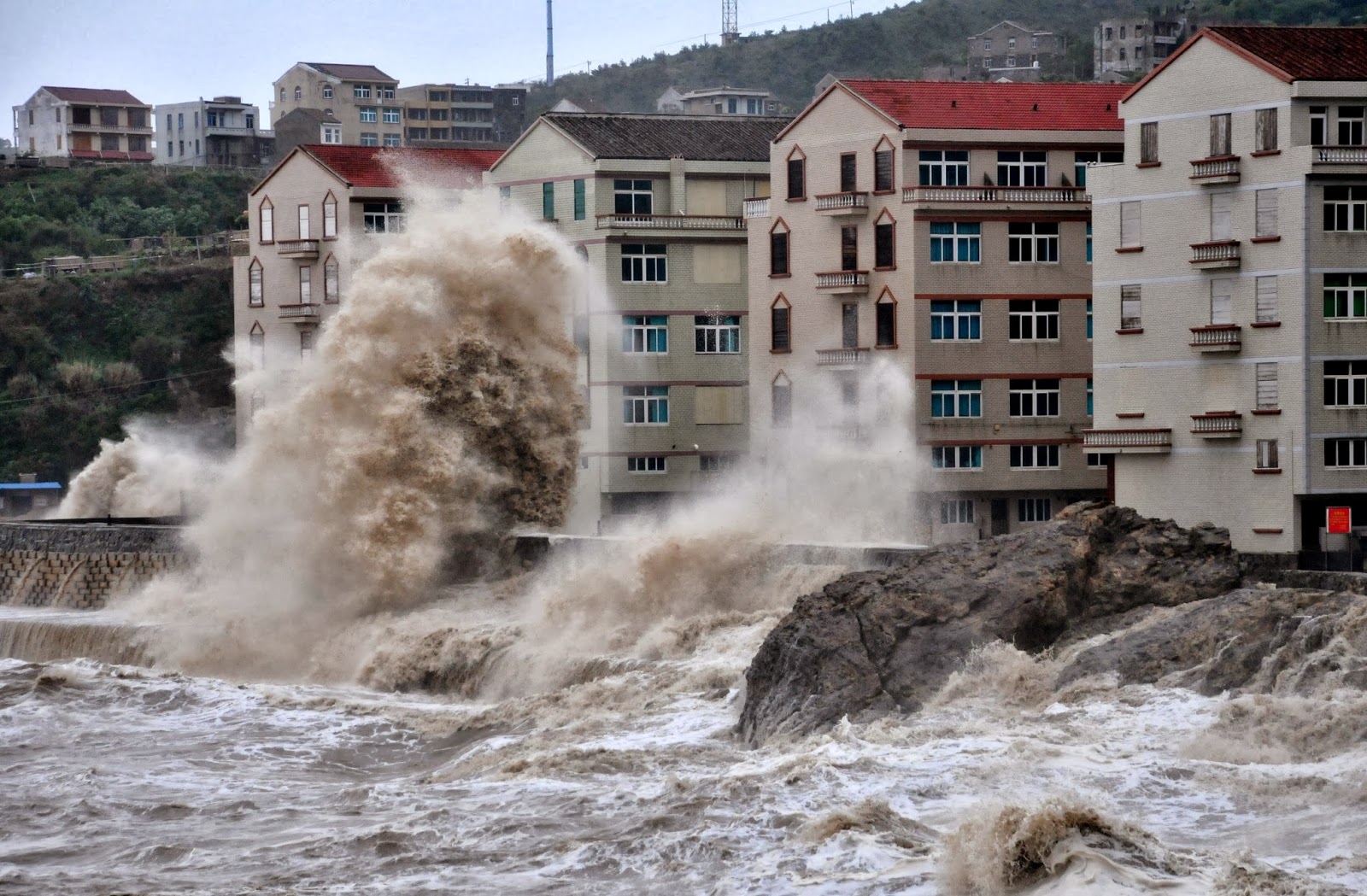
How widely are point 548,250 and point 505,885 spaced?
25116mm

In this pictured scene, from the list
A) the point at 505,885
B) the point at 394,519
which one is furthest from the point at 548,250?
the point at 505,885

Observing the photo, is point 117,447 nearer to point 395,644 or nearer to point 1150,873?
point 395,644

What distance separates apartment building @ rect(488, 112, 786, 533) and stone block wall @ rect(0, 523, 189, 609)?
423 inches

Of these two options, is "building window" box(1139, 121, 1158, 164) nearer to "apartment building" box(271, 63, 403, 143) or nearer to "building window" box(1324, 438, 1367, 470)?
"building window" box(1324, 438, 1367, 470)

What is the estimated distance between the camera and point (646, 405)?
52875 mm

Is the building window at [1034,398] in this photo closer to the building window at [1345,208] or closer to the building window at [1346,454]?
the building window at [1346,454]

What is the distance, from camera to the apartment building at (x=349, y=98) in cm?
11200

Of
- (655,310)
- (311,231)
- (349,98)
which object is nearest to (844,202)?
(655,310)

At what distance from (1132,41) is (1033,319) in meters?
72.3

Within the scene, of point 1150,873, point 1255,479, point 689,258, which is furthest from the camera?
point 689,258

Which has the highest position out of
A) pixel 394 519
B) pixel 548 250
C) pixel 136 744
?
pixel 548 250

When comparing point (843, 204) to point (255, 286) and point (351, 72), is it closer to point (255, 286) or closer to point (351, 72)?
point (255, 286)

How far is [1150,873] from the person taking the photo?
1789 centimetres

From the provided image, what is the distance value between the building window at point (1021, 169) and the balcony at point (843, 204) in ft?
10.0
